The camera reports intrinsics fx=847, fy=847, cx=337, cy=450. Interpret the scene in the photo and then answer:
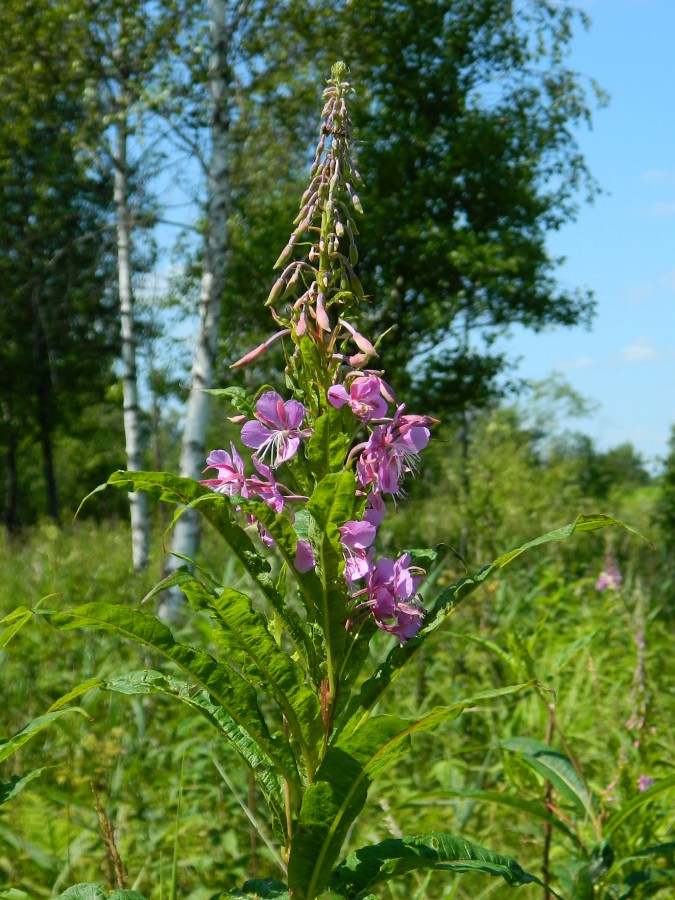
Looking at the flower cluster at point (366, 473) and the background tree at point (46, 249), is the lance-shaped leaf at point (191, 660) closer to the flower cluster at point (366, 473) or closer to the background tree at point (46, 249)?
the flower cluster at point (366, 473)

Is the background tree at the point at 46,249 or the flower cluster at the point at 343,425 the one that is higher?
the background tree at the point at 46,249

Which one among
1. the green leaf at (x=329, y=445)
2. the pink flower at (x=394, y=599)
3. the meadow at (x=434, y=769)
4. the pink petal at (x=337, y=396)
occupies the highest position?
the pink petal at (x=337, y=396)

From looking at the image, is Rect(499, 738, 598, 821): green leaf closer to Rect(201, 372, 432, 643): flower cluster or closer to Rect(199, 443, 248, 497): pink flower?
Rect(201, 372, 432, 643): flower cluster

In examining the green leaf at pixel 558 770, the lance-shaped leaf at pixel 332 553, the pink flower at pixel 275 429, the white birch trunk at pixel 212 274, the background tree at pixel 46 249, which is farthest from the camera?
the background tree at pixel 46 249

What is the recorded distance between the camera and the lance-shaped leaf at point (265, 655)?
121cm

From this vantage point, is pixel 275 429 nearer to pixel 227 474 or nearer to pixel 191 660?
pixel 227 474

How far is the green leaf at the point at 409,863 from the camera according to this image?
126 centimetres

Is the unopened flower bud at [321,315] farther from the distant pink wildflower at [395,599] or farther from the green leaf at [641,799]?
the green leaf at [641,799]

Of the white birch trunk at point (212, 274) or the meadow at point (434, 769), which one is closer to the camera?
the meadow at point (434, 769)

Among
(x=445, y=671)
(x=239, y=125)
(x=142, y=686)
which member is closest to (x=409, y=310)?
(x=239, y=125)

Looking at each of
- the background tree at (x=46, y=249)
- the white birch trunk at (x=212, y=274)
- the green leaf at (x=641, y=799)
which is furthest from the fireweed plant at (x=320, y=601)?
the background tree at (x=46, y=249)

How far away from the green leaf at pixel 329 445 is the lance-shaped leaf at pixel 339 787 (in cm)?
39

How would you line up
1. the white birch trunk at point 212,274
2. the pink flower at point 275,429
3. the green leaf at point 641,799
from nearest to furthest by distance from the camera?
1. the pink flower at point 275,429
2. the green leaf at point 641,799
3. the white birch trunk at point 212,274

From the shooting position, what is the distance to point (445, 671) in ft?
15.8
